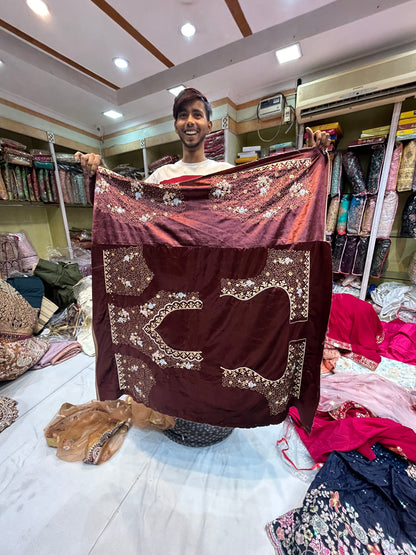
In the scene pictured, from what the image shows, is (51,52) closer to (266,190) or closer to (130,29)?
(130,29)

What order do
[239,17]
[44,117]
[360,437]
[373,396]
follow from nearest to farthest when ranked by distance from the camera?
[360,437] → [373,396] → [239,17] → [44,117]

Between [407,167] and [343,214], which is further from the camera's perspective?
[343,214]

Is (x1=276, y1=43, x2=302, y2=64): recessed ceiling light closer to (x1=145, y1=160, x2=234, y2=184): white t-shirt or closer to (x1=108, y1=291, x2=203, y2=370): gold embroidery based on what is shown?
(x1=145, y1=160, x2=234, y2=184): white t-shirt

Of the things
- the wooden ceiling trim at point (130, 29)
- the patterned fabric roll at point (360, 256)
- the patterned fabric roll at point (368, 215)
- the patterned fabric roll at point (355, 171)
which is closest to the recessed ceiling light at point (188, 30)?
the wooden ceiling trim at point (130, 29)

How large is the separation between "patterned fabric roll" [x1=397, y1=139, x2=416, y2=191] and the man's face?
6.58 feet

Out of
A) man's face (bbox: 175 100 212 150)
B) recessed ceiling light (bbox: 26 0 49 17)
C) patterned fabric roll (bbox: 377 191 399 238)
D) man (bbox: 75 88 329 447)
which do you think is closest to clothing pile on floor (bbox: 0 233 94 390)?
man (bbox: 75 88 329 447)

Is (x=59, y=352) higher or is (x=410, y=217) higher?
(x=410, y=217)

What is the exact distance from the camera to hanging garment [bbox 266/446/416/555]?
0.77 meters

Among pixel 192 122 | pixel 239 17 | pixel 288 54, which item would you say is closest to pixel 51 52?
pixel 239 17

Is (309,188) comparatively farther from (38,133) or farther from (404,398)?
(38,133)

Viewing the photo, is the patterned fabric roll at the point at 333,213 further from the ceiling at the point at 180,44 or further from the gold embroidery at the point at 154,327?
the gold embroidery at the point at 154,327

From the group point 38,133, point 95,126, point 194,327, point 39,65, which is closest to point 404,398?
point 194,327

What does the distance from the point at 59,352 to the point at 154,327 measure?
1544 millimetres

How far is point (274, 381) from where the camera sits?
0.89 metres
